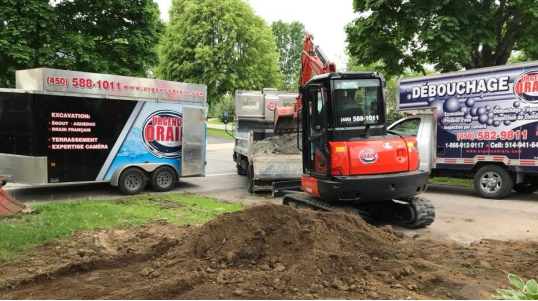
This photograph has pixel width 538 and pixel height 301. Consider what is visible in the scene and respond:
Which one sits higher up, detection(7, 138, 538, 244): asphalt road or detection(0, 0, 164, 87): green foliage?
detection(0, 0, 164, 87): green foliage

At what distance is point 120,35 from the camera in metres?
15.0

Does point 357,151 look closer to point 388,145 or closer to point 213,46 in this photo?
point 388,145

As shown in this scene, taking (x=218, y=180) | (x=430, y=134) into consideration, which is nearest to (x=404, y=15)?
(x=430, y=134)

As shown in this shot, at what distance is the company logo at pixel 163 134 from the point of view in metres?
12.4

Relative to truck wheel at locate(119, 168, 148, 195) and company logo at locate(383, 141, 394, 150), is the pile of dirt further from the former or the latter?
company logo at locate(383, 141, 394, 150)

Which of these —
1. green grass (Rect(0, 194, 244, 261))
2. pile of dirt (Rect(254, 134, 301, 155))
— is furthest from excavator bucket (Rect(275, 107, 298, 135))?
green grass (Rect(0, 194, 244, 261))

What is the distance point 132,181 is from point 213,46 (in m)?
25.3

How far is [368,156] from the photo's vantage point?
7.23 m

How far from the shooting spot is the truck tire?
1057 centimetres

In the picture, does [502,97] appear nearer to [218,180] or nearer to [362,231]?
[362,231]

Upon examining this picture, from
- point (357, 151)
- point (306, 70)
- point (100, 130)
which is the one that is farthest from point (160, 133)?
point (357, 151)

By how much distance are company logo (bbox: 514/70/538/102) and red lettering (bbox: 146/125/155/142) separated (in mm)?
9831

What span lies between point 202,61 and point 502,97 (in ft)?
87.0

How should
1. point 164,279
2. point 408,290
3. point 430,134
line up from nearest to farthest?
point 408,290
point 164,279
point 430,134
